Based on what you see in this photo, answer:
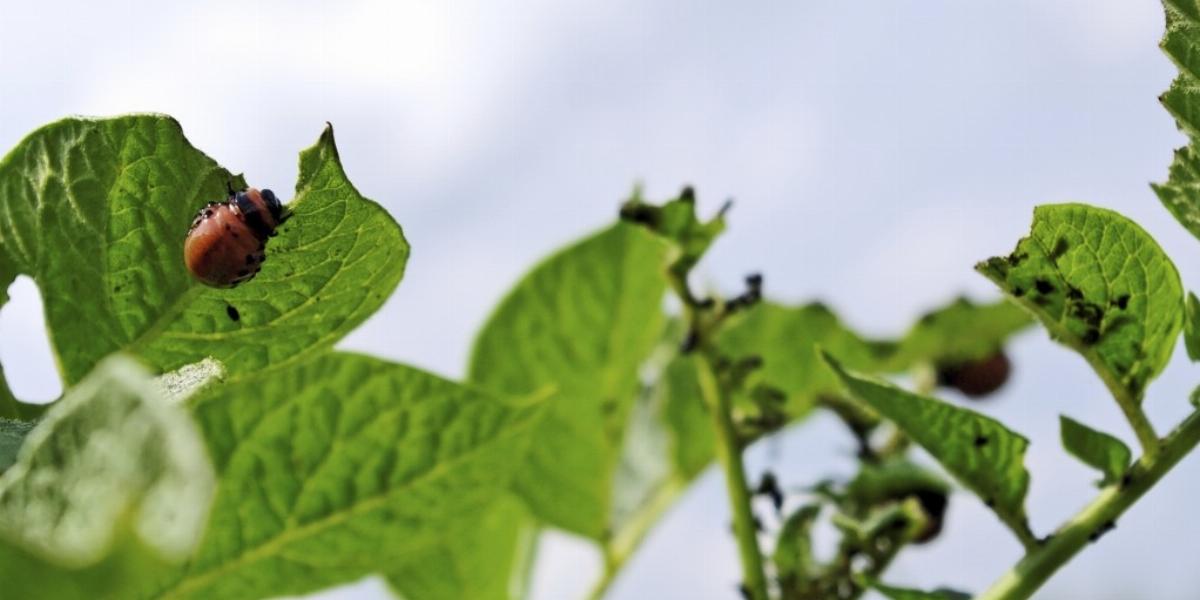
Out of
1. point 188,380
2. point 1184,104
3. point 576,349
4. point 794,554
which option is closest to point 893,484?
point 794,554

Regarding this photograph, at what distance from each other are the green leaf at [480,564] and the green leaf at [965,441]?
0.78 m

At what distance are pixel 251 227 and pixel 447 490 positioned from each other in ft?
1.11

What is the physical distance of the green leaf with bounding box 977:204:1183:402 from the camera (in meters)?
1.40

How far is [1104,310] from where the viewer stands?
1.52 m

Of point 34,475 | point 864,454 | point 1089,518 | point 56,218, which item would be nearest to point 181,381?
point 56,218

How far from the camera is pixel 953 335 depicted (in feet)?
8.66

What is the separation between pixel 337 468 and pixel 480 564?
92 centimetres

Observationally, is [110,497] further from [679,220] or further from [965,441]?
[679,220]

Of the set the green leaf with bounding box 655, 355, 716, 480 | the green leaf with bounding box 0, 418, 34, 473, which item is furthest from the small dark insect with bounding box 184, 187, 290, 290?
the green leaf with bounding box 655, 355, 716, 480

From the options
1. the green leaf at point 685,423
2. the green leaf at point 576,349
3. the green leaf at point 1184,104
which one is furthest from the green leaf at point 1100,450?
the green leaf at point 685,423

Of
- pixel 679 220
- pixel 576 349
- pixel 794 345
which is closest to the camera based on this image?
pixel 679 220

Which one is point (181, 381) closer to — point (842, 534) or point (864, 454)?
point (842, 534)

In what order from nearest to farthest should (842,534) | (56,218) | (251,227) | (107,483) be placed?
(107,483) < (56,218) < (251,227) < (842,534)

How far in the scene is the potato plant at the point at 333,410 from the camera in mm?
509
